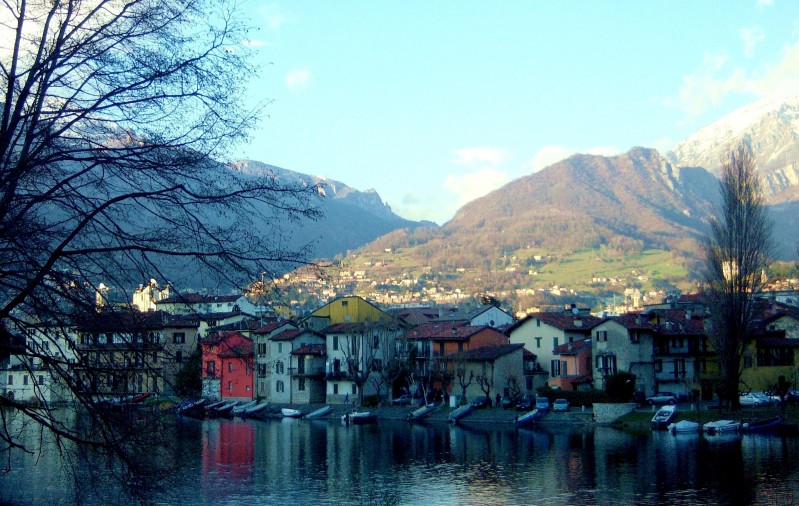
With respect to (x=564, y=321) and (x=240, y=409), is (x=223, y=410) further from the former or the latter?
(x=564, y=321)

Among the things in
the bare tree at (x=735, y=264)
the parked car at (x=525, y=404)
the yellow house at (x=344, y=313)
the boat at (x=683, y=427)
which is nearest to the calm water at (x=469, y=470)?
the boat at (x=683, y=427)

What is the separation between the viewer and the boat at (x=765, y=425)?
47.9 meters

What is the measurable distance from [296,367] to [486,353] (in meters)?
17.2

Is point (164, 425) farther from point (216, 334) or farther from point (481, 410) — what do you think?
point (481, 410)

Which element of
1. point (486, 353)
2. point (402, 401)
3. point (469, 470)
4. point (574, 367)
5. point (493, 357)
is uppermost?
point (486, 353)

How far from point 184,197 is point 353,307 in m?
69.8

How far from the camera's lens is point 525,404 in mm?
59438

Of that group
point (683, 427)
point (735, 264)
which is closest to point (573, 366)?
point (735, 264)

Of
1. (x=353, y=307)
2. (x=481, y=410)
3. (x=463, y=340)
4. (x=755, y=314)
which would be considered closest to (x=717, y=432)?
(x=755, y=314)

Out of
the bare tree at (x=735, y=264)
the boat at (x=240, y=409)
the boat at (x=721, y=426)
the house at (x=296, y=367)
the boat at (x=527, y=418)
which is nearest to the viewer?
the boat at (x=721, y=426)

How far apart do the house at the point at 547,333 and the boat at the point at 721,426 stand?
20.9 meters

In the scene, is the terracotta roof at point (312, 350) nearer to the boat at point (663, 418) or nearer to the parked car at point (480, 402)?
the parked car at point (480, 402)

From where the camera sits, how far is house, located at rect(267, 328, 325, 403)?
72.7 m

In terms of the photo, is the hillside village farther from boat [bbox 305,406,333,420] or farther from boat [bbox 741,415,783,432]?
boat [bbox 741,415,783,432]
